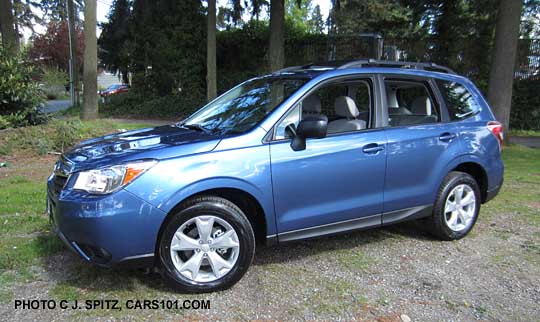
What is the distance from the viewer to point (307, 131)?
3.83 metres

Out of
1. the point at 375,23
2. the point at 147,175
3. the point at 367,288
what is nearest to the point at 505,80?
the point at 375,23

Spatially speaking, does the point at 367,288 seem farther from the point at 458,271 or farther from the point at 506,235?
the point at 506,235

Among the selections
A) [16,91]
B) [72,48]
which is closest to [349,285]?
[16,91]

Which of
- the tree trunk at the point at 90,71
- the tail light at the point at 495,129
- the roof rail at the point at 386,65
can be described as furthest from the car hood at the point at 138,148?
the tree trunk at the point at 90,71

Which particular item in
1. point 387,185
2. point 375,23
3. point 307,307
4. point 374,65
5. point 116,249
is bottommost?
point 307,307

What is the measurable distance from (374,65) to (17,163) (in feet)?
22.8

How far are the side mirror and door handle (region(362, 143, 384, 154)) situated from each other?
532mm

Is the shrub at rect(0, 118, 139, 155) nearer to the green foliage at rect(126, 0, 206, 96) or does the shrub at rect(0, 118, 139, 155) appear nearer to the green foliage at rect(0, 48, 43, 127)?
the green foliage at rect(0, 48, 43, 127)

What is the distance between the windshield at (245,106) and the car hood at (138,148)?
0.88ft

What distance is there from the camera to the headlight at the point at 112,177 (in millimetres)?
3357

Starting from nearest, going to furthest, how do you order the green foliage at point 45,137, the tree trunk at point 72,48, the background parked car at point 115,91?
1. the green foliage at point 45,137
2. the tree trunk at point 72,48
3. the background parked car at point 115,91

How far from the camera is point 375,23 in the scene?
1823 centimetres

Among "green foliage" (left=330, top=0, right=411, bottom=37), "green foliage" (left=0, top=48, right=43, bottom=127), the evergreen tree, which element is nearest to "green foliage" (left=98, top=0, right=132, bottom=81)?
the evergreen tree

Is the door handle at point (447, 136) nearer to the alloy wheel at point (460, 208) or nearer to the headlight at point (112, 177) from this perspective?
the alloy wheel at point (460, 208)
